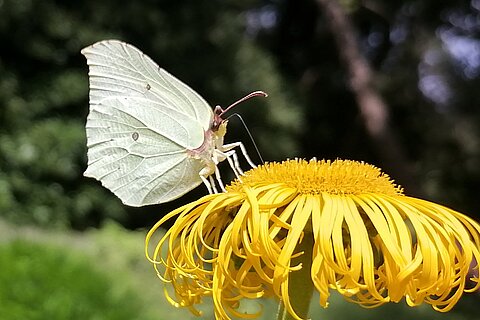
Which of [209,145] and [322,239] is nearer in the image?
[322,239]

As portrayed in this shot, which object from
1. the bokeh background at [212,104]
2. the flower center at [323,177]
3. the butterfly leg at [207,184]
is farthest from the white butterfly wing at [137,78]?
the bokeh background at [212,104]

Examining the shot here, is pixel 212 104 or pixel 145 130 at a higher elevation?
pixel 212 104

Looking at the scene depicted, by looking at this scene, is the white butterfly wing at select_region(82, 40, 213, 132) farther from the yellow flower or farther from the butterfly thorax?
the yellow flower

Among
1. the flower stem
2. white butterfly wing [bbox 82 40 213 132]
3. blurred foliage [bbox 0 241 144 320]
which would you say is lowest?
blurred foliage [bbox 0 241 144 320]

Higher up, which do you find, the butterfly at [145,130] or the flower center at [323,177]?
the flower center at [323,177]

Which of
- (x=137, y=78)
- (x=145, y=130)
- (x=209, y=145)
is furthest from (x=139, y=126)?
(x=209, y=145)

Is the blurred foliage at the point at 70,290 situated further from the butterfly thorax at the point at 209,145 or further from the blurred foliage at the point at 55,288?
the butterfly thorax at the point at 209,145

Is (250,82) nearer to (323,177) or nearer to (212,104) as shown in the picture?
(212,104)

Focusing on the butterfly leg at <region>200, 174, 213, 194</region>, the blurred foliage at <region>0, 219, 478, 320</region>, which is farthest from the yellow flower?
the blurred foliage at <region>0, 219, 478, 320</region>
